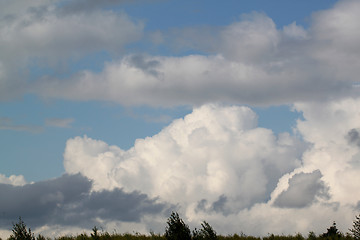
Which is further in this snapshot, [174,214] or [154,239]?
[154,239]

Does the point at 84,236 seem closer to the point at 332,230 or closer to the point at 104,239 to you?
the point at 104,239

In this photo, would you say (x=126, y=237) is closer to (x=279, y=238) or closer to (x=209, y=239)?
(x=209, y=239)

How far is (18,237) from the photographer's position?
38.9 metres

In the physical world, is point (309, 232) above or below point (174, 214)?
below

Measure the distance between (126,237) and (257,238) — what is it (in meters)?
12.3

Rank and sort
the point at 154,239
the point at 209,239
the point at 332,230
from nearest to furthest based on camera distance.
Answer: the point at 209,239 → the point at 154,239 → the point at 332,230

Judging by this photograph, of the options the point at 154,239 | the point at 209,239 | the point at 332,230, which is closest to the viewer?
Result: the point at 209,239

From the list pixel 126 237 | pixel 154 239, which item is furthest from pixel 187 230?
pixel 126 237

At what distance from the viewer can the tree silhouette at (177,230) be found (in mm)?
36500

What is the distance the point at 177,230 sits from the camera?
120 ft

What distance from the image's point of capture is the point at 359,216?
39.7 meters

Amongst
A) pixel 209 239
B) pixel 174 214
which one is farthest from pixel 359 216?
pixel 174 214

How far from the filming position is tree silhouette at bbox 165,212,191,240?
36500mm

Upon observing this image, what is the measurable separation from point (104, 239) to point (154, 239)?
485 centimetres
